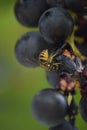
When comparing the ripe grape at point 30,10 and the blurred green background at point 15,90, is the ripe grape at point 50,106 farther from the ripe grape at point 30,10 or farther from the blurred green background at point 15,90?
the blurred green background at point 15,90

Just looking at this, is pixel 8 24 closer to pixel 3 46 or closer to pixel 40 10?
pixel 3 46

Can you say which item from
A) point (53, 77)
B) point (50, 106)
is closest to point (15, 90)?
point (53, 77)

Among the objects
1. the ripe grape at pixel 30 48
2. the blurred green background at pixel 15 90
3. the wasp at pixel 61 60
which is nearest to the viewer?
the wasp at pixel 61 60

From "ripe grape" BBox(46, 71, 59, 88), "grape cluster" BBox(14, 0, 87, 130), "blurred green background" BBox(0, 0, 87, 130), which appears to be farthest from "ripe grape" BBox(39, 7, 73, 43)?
"blurred green background" BBox(0, 0, 87, 130)

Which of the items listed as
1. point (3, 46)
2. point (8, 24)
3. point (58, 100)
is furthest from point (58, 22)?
point (3, 46)

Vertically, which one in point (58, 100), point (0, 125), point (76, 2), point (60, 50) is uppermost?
point (76, 2)

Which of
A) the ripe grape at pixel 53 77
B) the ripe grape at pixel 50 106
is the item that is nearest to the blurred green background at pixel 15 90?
the ripe grape at pixel 53 77
